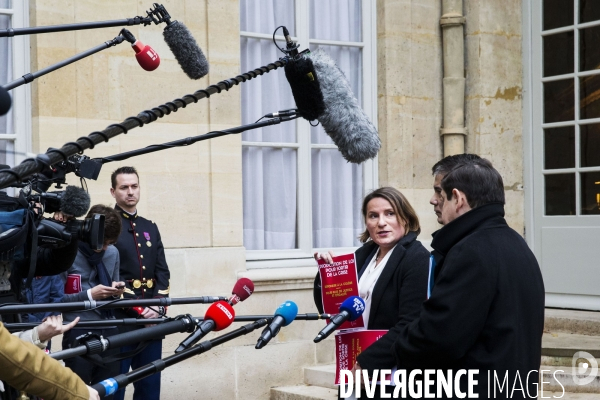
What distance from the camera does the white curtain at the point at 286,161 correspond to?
726 cm

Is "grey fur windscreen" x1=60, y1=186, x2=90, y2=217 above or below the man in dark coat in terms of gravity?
above

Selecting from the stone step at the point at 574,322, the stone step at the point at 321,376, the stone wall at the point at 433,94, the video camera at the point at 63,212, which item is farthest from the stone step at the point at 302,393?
the video camera at the point at 63,212

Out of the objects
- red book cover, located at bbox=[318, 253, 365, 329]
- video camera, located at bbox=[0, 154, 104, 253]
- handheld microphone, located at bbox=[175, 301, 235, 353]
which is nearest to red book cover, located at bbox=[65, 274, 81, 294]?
red book cover, located at bbox=[318, 253, 365, 329]

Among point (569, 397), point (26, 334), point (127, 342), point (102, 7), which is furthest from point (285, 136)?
point (127, 342)

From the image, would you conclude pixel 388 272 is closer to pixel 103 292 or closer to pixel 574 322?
pixel 103 292

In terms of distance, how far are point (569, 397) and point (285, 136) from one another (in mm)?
2962

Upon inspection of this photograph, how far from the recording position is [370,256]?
4156 mm

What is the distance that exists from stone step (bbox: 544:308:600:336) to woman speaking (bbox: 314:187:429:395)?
137 inches

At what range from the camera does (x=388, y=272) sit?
386 cm

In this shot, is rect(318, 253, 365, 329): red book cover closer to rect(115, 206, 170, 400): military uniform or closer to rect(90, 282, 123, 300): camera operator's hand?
rect(90, 282, 123, 300): camera operator's hand

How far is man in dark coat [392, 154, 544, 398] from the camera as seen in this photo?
3080mm

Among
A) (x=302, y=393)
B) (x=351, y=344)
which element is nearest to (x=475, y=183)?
(x=351, y=344)

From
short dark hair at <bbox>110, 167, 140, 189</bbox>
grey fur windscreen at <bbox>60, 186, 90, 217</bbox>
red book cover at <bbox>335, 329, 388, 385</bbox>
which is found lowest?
red book cover at <bbox>335, 329, 388, 385</bbox>

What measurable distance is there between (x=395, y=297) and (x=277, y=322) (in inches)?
35.1
